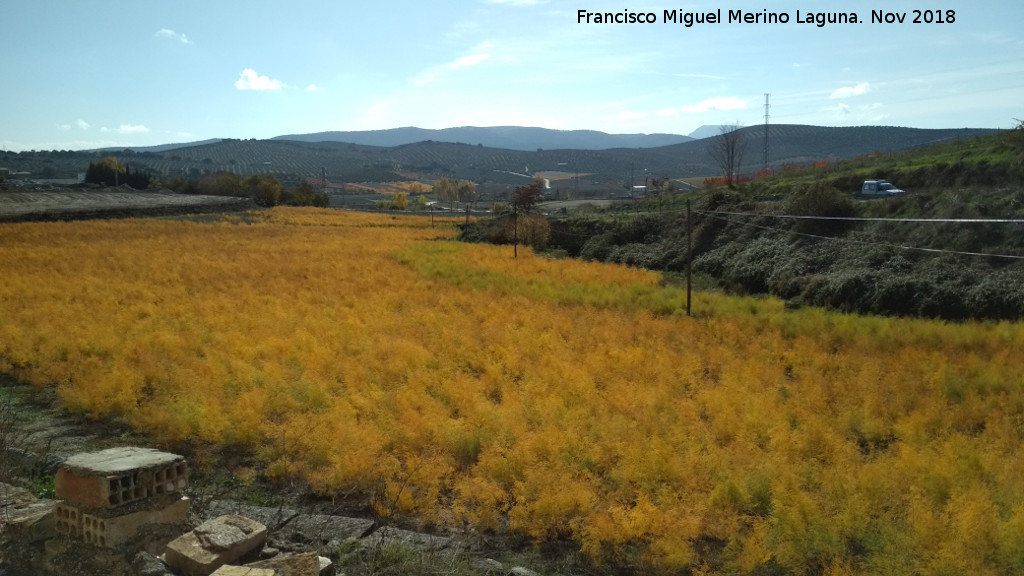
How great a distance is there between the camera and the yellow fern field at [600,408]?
7.36 metres

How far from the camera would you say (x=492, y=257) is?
3778cm

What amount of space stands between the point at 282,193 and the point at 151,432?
93809mm

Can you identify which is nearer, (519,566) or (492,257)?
(519,566)

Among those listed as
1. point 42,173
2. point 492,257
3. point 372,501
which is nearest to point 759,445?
point 372,501

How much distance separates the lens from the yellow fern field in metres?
7.36

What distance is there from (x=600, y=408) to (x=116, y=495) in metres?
7.01

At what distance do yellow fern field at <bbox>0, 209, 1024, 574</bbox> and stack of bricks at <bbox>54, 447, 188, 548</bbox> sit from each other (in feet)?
7.24

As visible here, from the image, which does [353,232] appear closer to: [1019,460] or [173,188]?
[1019,460]

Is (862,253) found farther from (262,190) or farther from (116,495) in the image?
(262,190)

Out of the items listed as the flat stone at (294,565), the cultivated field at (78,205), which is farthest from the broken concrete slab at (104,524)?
the cultivated field at (78,205)

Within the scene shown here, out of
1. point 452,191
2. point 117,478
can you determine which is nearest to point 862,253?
point 117,478

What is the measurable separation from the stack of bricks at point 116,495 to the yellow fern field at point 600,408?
221 centimetres

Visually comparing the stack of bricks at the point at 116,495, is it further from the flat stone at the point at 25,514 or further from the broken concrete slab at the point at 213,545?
the broken concrete slab at the point at 213,545

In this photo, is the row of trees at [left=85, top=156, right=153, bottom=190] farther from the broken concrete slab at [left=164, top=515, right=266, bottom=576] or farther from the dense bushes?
the broken concrete slab at [left=164, top=515, right=266, bottom=576]
